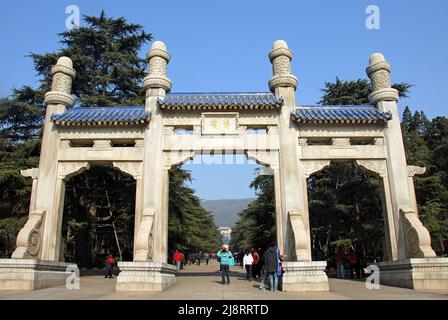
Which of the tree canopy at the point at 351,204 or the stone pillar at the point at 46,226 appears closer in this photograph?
the stone pillar at the point at 46,226

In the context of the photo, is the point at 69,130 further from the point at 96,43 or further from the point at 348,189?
the point at 348,189

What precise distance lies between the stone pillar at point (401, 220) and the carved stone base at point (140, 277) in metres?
7.39

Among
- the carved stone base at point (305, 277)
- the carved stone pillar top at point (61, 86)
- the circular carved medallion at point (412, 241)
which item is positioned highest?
the carved stone pillar top at point (61, 86)

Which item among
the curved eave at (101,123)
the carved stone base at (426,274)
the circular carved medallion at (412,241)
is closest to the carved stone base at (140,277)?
the curved eave at (101,123)

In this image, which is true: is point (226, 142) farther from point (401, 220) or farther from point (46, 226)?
point (46, 226)

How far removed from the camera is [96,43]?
23.7 meters

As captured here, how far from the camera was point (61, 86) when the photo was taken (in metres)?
14.3

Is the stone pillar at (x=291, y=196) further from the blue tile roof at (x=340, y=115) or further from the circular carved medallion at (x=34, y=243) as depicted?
the circular carved medallion at (x=34, y=243)

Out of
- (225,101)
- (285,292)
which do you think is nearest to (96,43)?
(225,101)

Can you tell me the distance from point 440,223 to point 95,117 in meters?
17.5

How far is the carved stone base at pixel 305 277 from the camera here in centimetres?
1039

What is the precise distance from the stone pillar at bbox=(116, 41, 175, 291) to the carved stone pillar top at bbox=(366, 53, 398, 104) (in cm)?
786

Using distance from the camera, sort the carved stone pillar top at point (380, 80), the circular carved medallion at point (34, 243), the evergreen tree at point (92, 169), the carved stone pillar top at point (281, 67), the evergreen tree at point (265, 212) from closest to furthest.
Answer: the circular carved medallion at point (34, 243) < the carved stone pillar top at point (281, 67) < the carved stone pillar top at point (380, 80) < the evergreen tree at point (92, 169) < the evergreen tree at point (265, 212)

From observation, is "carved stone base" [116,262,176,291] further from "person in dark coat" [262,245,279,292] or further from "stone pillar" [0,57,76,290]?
"person in dark coat" [262,245,279,292]
